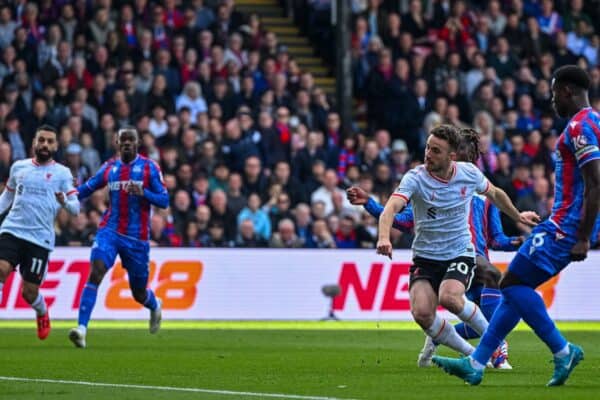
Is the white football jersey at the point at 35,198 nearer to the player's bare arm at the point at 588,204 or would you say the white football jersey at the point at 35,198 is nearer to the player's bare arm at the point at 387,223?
the player's bare arm at the point at 387,223

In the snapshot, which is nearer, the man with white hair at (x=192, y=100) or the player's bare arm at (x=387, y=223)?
the player's bare arm at (x=387, y=223)

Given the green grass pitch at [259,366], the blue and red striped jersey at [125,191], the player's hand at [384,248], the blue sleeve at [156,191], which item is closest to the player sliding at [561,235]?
the green grass pitch at [259,366]

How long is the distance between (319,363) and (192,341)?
4174 mm

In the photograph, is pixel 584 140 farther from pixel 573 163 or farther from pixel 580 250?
pixel 580 250

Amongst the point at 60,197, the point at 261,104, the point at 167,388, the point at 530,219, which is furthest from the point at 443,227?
the point at 261,104

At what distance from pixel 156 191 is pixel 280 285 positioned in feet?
19.8

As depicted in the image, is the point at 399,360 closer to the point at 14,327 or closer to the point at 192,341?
the point at 192,341

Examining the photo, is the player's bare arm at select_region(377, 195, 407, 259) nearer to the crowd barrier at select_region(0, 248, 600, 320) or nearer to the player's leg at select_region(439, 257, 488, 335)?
the player's leg at select_region(439, 257, 488, 335)

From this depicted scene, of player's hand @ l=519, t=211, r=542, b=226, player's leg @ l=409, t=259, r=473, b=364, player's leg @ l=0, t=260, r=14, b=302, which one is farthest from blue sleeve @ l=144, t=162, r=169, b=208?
player's hand @ l=519, t=211, r=542, b=226

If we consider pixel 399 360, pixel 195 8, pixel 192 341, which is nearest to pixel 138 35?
pixel 195 8

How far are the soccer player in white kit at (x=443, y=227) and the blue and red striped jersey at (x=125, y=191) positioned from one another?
564 cm

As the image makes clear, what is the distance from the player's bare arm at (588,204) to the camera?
35.2 ft

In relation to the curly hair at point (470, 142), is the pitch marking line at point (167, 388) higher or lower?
lower

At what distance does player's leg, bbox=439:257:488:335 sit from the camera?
12.7 m
